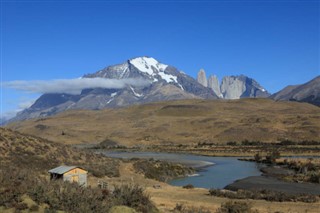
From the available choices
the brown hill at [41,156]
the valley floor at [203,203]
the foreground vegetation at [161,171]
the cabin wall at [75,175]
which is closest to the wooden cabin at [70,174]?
the cabin wall at [75,175]

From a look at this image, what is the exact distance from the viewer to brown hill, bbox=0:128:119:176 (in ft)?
173

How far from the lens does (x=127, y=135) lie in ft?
587

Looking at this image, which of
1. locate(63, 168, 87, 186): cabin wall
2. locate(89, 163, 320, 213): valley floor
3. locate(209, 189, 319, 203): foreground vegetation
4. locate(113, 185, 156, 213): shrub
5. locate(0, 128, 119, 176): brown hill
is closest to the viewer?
locate(113, 185, 156, 213): shrub

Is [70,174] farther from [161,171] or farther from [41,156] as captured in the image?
[161,171]

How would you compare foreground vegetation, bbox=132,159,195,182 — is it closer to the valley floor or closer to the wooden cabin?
the valley floor

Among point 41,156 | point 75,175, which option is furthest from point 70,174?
point 41,156

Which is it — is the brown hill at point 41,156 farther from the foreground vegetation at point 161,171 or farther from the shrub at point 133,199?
the shrub at point 133,199

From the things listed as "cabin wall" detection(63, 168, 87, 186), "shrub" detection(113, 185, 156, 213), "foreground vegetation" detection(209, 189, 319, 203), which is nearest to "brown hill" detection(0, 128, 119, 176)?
"cabin wall" detection(63, 168, 87, 186)

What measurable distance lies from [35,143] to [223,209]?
43.8 m

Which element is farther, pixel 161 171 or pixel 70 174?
pixel 161 171

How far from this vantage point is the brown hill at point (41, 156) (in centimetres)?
5262

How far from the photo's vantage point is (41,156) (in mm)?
58125

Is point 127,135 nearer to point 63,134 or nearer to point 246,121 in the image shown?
point 63,134

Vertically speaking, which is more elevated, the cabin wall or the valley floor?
the cabin wall
